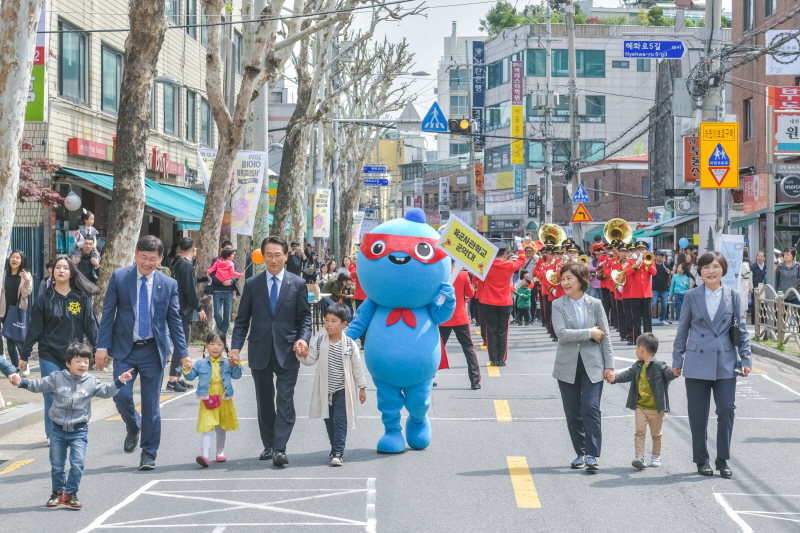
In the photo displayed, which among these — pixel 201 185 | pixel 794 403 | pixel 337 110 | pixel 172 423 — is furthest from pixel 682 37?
pixel 172 423

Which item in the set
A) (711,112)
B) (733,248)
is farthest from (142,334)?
(711,112)

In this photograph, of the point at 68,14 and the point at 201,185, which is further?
the point at 201,185

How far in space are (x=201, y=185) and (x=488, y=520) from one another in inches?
1081

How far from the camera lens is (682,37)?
54.6 meters

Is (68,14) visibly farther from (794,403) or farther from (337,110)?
(337,110)

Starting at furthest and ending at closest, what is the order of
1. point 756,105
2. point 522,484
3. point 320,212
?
point 320,212 < point 756,105 < point 522,484

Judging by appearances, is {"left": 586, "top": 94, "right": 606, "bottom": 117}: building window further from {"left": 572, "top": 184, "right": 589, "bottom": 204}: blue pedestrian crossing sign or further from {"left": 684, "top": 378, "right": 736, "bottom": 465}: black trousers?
{"left": 684, "top": 378, "right": 736, "bottom": 465}: black trousers

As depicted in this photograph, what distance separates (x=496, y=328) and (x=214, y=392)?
7531 mm

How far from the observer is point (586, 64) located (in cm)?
6356

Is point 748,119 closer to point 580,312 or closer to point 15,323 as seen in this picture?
point 15,323

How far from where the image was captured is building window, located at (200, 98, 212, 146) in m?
34.9

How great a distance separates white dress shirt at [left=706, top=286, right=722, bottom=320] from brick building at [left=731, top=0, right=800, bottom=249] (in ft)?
74.3

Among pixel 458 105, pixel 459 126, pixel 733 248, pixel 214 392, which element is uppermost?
pixel 458 105

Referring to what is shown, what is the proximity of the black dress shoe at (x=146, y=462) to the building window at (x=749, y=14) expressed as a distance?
29.4m
